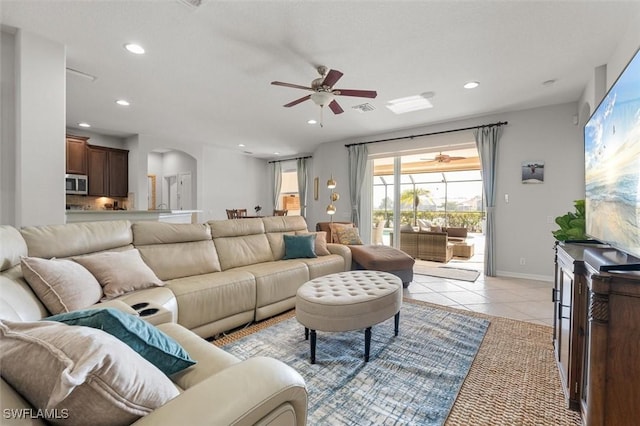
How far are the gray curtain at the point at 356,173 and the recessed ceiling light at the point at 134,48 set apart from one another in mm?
4439

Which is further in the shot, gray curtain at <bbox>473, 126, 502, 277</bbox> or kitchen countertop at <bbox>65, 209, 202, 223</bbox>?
gray curtain at <bbox>473, 126, 502, 277</bbox>

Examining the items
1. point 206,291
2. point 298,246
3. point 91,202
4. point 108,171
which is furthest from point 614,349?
point 91,202

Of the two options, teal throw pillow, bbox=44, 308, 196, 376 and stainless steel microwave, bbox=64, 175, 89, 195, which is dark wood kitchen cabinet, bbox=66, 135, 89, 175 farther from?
teal throw pillow, bbox=44, 308, 196, 376

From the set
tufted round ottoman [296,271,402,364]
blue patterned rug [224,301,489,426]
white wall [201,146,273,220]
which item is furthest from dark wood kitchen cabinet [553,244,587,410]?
white wall [201,146,273,220]

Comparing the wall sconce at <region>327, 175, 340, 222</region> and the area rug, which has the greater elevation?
the wall sconce at <region>327, 175, 340, 222</region>

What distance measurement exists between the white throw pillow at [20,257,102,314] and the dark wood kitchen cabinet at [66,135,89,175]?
205 inches

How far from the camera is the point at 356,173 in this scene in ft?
21.3

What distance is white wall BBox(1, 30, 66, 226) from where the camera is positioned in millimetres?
2559

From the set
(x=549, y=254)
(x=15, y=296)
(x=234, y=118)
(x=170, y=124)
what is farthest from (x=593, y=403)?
(x=170, y=124)

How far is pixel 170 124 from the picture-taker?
Result: 18.5 ft

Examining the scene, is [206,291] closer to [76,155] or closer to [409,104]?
[409,104]

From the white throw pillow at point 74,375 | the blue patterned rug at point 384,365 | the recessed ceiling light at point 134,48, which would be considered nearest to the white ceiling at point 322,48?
the recessed ceiling light at point 134,48

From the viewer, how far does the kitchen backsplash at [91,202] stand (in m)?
6.11

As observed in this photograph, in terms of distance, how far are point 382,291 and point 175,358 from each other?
162 cm
